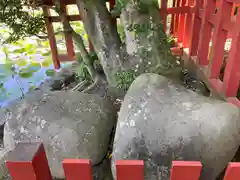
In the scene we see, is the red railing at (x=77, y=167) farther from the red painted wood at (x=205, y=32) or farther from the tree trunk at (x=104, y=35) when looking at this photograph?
the red painted wood at (x=205, y=32)

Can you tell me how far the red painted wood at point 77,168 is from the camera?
837mm

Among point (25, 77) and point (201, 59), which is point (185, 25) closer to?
point (201, 59)

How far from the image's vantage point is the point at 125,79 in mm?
1949

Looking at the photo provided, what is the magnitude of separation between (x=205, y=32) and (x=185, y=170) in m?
1.56

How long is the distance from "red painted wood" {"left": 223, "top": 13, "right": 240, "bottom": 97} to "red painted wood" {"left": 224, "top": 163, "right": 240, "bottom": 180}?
944mm

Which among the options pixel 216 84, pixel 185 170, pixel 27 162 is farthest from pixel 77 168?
pixel 216 84

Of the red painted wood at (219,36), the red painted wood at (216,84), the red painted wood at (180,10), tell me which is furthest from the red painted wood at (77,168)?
the red painted wood at (180,10)

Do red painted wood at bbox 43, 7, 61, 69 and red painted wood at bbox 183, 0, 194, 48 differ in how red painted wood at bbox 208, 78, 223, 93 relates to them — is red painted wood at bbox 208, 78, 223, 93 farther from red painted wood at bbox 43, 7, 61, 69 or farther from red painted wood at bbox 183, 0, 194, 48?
red painted wood at bbox 43, 7, 61, 69

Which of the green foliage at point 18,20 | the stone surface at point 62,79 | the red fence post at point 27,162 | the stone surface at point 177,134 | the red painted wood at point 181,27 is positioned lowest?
the stone surface at point 62,79

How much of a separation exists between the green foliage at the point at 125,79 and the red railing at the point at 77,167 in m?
1.14

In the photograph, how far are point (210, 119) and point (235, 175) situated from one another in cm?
45

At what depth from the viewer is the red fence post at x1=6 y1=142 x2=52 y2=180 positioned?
2.66 ft

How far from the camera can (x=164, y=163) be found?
126cm

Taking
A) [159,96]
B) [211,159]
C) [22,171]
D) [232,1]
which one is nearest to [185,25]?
[232,1]
